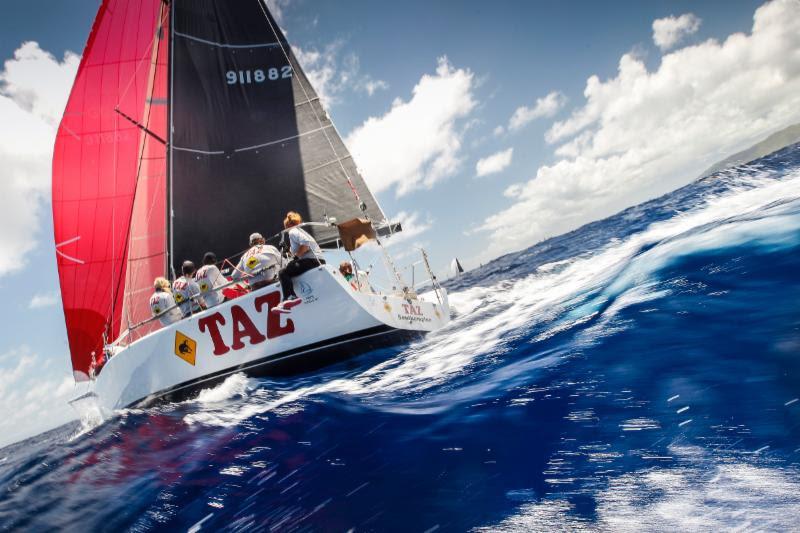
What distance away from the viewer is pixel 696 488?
4.60 ft

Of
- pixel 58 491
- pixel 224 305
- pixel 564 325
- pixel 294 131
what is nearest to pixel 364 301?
pixel 224 305

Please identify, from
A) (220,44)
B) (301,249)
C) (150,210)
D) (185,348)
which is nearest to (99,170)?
(150,210)

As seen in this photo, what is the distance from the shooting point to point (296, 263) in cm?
527

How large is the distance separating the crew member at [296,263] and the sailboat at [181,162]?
6.62ft

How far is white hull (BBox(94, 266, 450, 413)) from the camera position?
5.32 m

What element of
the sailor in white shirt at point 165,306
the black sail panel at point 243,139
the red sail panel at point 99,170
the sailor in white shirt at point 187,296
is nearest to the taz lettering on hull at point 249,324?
the sailor in white shirt at point 187,296

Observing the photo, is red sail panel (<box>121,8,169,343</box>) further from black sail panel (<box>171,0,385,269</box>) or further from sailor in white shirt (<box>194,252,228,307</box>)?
sailor in white shirt (<box>194,252,228,307</box>)

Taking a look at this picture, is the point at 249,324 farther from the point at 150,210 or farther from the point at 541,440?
the point at 150,210

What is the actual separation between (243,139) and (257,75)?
5.72 feet

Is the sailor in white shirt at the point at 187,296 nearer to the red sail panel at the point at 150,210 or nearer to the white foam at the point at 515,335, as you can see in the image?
the white foam at the point at 515,335

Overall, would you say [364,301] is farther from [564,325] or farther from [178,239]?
[178,239]

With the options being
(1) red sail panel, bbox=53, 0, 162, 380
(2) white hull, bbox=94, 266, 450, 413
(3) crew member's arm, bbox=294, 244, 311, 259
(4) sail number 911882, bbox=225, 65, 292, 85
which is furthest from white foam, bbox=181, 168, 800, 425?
(4) sail number 911882, bbox=225, 65, 292, 85

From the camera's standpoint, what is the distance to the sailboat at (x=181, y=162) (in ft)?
28.0

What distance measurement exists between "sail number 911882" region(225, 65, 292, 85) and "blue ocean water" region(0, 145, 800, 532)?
7904 millimetres
